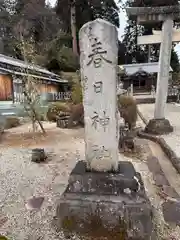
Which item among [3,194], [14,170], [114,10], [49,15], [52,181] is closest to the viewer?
[3,194]

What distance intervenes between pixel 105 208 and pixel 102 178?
1.15 feet

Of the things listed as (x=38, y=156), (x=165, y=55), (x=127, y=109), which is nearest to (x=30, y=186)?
(x=38, y=156)

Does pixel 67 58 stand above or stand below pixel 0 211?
above

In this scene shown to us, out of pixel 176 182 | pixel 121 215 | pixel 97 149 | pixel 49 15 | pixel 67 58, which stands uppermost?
pixel 49 15

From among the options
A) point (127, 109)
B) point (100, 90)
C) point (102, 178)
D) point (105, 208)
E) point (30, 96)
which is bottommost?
point (105, 208)

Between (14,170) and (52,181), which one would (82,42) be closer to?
(52,181)

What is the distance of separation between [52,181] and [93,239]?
1922 mm

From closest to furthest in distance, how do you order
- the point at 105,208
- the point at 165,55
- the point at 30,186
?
the point at 105,208 → the point at 30,186 → the point at 165,55

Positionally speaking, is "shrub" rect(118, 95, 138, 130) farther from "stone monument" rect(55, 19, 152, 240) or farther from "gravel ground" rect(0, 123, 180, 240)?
"stone monument" rect(55, 19, 152, 240)

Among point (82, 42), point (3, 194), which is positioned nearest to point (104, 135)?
point (82, 42)

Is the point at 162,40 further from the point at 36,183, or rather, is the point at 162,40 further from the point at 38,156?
the point at 36,183

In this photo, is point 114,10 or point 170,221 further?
point 114,10

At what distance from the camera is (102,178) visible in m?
3.13

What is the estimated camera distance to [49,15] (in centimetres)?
2789
